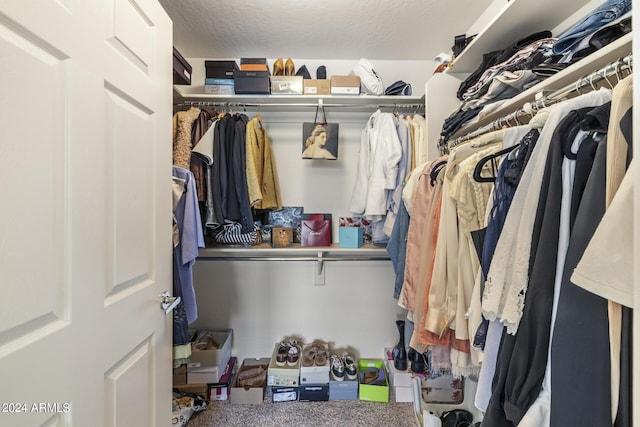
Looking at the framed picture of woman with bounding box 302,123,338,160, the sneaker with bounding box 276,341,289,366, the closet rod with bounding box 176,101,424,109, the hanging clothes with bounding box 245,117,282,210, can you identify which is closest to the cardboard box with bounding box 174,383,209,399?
the sneaker with bounding box 276,341,289,366

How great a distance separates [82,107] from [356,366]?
1.92 metres

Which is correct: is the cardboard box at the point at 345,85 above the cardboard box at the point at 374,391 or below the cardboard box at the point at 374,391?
above

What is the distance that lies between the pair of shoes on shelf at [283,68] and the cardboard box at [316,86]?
0.14 m

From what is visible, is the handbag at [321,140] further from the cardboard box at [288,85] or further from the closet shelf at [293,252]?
the closet shelf at [293,252]

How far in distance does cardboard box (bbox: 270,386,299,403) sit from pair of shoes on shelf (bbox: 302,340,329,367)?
0.16 meters

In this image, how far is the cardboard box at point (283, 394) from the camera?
64.8 inches

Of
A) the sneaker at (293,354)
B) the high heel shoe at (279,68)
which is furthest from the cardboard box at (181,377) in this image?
the high heel shoe at (279,68)

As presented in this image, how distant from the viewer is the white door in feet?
1.58

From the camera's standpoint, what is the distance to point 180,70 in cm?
156

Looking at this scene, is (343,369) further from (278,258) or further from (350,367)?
(278,258)

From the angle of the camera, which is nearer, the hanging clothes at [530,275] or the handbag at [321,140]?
the hanging clothes at [530,275]

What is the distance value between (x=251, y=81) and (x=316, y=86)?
0.41 metres

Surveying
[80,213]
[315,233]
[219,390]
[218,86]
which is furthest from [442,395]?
[218,86]

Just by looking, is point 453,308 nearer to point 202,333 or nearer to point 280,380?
point 280,380
